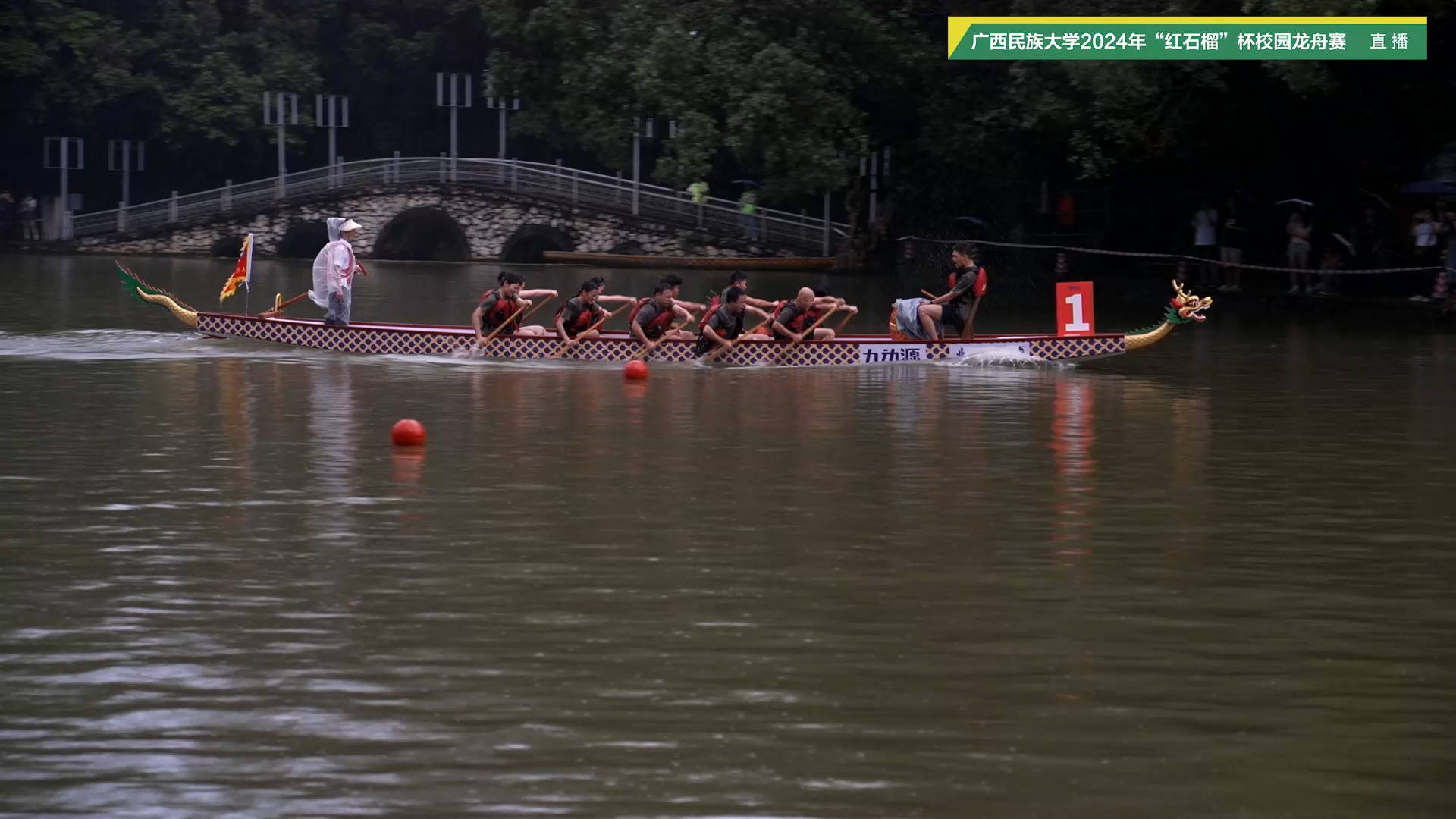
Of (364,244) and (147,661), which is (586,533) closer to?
(147,661)

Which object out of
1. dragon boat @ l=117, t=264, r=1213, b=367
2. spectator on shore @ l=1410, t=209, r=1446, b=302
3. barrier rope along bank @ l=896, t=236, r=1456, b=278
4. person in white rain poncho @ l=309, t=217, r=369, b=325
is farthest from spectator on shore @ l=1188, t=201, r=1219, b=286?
person in white rain poncho @ l=309, t=217, r=369, b=325

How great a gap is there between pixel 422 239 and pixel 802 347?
117ft

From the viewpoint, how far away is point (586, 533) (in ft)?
39.0

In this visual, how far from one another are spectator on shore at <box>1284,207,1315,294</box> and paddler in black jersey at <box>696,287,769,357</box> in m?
14.7

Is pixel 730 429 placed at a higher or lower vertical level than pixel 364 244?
lower

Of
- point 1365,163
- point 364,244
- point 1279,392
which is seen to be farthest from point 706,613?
point 364,244

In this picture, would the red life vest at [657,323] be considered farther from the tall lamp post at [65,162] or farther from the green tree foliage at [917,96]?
the tall lamp post at [65,162]

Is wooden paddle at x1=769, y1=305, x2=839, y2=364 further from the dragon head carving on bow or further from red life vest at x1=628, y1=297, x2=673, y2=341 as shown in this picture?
the dragon head carving on bow

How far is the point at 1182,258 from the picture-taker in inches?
1489

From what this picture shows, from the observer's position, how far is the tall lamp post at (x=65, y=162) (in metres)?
57.6

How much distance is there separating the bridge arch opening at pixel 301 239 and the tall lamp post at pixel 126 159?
5028mm

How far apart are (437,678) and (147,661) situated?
138 centimetres

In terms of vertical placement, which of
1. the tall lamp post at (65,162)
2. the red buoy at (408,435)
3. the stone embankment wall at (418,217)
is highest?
the tall lamp post at (65,162)

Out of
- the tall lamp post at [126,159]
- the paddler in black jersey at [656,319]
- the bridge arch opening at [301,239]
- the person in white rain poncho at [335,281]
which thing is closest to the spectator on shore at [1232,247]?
the paddler in black jersey at [656,319]
